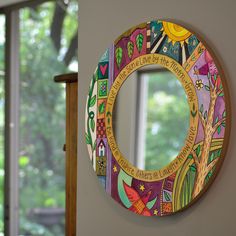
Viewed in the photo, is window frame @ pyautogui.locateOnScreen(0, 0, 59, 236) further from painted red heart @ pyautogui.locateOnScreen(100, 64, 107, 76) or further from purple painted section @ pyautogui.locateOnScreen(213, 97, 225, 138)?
purple painted section @ pyautogui.locateOnScreen(213, 97, 225, 138)

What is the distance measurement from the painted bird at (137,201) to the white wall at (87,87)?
42 mm

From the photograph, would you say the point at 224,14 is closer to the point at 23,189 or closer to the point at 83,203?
the point at 83,203

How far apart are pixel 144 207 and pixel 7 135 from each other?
5.46ft

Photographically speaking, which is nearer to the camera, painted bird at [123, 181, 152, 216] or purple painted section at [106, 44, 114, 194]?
painted bird at [123, 181, 152, 216]

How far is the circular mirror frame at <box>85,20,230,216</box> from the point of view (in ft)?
4.25

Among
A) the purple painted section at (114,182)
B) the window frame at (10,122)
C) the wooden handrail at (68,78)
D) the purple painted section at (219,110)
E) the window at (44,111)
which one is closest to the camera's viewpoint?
the purple painted section at (219,110)

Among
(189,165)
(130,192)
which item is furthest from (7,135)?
(189,165)

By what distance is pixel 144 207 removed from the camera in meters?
1.48

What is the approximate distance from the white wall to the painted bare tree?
4 centimetres

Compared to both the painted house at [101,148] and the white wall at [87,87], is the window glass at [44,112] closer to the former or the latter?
the white wall at [87,87]

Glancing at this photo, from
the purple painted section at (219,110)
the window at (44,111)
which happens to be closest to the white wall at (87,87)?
the purple painted section at (219,110)

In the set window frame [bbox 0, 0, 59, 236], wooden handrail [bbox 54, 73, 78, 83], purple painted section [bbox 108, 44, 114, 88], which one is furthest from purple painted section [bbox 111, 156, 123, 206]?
window frame [bbox 0, 0, 59, 236]

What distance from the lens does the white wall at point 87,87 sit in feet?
4.22

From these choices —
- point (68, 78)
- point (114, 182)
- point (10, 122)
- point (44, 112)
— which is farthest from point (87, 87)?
point (44, 112)
